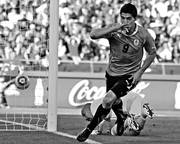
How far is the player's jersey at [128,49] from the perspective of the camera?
10.1m

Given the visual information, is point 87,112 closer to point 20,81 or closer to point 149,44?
point 149,44

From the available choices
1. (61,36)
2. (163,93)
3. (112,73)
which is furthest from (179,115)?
(112,73)

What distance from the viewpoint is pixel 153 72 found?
20.8 metres

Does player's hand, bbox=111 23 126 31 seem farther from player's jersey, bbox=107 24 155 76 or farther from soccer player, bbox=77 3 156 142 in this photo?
player's jersey, bbox=107 24 155 76

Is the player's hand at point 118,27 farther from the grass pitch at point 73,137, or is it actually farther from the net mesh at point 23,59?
the net mesh at point 23,59

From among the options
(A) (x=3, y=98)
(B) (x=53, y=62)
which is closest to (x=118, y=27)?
(B) (x=53, y=62)

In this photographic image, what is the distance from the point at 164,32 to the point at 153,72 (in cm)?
271

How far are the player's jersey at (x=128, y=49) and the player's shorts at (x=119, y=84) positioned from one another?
2.7 inches

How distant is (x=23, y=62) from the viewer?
17.1 m

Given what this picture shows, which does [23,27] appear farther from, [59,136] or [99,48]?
[99,48]

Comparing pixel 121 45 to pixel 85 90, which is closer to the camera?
pixel 121 45

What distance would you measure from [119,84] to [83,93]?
10710 mm

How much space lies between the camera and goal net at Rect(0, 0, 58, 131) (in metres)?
14.8

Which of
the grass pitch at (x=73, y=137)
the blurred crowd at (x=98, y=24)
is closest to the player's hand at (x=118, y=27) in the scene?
the grass pitch at (x=73, y=137)
